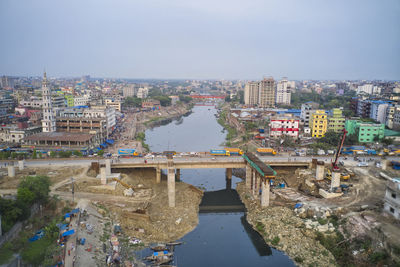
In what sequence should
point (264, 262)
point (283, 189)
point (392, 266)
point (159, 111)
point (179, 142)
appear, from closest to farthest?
point (392, 266) < point (264, 262) < point (283, 189) < point (179, 142) < point (159, 111)

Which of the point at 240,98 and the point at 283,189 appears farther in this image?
the point at 240,98

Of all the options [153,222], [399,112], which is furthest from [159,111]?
[153,222]

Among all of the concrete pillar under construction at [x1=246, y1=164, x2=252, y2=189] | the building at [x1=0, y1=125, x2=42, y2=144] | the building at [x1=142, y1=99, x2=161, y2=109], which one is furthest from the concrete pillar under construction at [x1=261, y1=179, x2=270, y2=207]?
the building at [x1=142, y1=99, x2=161, y2=109]

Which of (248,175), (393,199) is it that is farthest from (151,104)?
(393,199)

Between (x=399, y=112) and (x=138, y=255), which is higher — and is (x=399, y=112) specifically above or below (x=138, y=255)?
above

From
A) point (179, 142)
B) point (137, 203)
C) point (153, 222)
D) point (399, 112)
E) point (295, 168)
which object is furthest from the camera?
point (179, 142)

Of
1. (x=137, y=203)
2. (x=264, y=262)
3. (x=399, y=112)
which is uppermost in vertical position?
(x=399, y=112)

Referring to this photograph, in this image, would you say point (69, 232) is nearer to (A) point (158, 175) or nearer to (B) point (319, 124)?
(A) point (158, 175)

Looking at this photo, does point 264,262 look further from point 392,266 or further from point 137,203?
point 137,203
